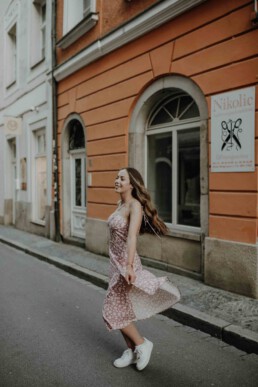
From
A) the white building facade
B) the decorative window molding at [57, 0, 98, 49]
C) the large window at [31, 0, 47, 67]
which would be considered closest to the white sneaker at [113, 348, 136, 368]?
the white building facade

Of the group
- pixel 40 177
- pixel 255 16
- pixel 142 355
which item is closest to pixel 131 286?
pixel 142 355

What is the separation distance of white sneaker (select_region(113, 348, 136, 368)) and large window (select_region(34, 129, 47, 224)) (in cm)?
929

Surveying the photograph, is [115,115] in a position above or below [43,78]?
below

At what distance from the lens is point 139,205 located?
3465 millimetres

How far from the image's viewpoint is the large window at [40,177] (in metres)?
12.9

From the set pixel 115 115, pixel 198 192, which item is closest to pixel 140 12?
pixel 115 115

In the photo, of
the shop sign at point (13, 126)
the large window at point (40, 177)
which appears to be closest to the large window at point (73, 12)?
the large window at point (40, 177)

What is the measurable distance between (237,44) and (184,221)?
10.3ft

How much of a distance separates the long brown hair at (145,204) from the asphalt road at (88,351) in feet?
4.13

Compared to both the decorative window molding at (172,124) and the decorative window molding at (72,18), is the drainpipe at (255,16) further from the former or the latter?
the decorative window molding at (72,18)

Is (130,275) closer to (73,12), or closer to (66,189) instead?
(66,189)

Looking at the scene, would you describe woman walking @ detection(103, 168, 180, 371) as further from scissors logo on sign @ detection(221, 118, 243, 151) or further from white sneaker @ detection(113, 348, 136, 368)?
scissors logo on sign @ detection(221, 118, 243, 151)

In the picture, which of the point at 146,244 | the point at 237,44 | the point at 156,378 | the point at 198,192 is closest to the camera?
the point at 156,378

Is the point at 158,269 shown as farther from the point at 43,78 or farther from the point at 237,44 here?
the point at 43,78
